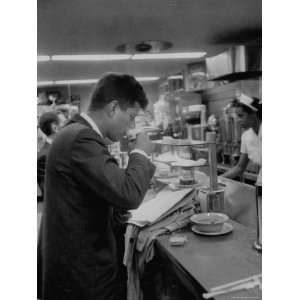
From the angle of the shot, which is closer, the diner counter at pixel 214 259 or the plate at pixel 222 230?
the diner counter at pixel 214 259

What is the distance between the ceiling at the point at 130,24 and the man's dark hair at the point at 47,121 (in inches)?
9.5

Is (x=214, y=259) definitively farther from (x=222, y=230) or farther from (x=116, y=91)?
(x=116, y=91)

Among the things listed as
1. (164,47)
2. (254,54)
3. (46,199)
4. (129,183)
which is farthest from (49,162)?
(254,54)

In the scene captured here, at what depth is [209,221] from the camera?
1544mm

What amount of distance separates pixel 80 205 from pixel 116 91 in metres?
0.52

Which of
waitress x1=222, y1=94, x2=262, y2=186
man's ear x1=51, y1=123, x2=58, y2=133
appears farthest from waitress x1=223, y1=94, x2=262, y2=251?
man's ear x1=51, y1=123, x2=58, y2=133

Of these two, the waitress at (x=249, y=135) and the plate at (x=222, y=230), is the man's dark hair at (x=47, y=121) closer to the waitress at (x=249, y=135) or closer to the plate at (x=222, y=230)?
the plate at (x=222, y=230)

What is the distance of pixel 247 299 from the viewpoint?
96 centimetres

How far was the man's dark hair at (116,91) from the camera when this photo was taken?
1.45 meters

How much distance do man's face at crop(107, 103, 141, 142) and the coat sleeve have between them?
19 centimetres

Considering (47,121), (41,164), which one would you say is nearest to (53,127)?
(47,121)

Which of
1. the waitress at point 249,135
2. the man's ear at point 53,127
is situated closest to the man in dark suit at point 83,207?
the man's ear at point 53,127

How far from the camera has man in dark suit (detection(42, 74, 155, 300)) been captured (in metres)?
1.22
